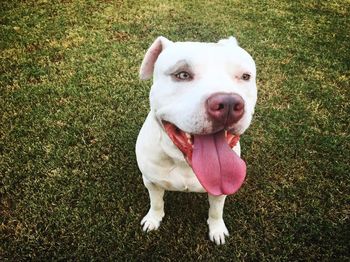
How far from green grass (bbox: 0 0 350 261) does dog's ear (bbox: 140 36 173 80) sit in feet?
4.26

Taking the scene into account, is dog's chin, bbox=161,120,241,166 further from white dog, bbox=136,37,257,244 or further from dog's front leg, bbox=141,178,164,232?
dog's front leg, bbox=141,178,164,232

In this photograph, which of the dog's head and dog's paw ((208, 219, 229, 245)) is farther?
dog's paw ((208, 219, 229, 245))

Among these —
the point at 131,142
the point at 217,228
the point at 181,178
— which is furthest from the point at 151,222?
the point at 131,142

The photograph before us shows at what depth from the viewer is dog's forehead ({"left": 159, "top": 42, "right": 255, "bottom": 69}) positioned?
7.86 ft

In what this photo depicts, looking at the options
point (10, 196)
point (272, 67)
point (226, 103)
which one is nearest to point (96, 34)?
point (272, 67)

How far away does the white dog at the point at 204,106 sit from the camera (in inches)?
86.1

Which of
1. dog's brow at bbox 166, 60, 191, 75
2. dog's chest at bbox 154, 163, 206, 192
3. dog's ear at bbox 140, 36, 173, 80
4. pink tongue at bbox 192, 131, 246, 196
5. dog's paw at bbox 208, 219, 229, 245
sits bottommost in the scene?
dog's paw at bbox 208, 219, 229, 245

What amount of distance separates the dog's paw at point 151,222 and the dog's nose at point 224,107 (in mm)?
1509

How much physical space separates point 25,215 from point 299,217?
7.95 feet

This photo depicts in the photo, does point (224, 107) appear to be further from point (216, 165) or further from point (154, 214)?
point (154, 214)

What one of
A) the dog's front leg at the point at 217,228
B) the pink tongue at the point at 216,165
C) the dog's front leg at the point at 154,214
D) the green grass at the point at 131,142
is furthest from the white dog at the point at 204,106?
the green grass at the point at 131,142

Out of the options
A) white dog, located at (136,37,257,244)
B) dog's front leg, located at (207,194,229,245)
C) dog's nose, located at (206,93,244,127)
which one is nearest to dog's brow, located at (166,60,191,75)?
white dog, located at (136,37,257,244)

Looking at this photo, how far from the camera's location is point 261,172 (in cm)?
400

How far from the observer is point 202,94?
224cm
